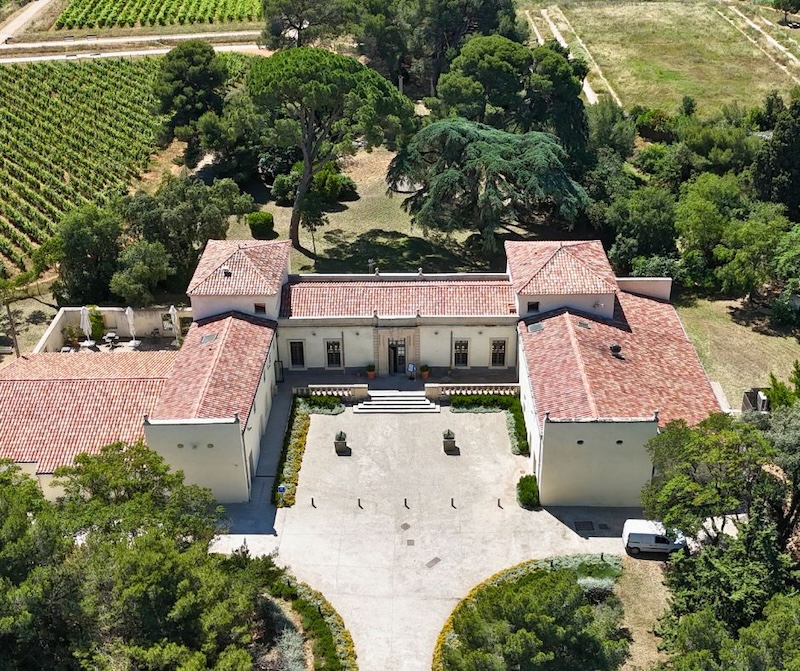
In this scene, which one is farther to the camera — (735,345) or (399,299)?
(735,345)

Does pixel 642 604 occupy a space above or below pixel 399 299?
below

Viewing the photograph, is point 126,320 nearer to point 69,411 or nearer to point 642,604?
point 69,411

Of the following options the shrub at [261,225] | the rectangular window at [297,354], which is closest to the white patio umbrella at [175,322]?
the rectangular window at [297,354]

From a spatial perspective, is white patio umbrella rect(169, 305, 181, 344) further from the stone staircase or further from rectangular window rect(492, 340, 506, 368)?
rectangular window rect(492, 340, 506, 368)

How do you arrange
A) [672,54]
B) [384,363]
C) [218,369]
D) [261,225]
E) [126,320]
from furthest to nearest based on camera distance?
[672,54], [261,225], [126,320], [384,363], [218,369]

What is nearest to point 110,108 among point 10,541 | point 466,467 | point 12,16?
point 12,16

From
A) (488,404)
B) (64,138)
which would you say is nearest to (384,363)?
(488,404)

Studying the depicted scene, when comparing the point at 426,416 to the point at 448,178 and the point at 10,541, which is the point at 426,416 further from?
the point at 10,541
